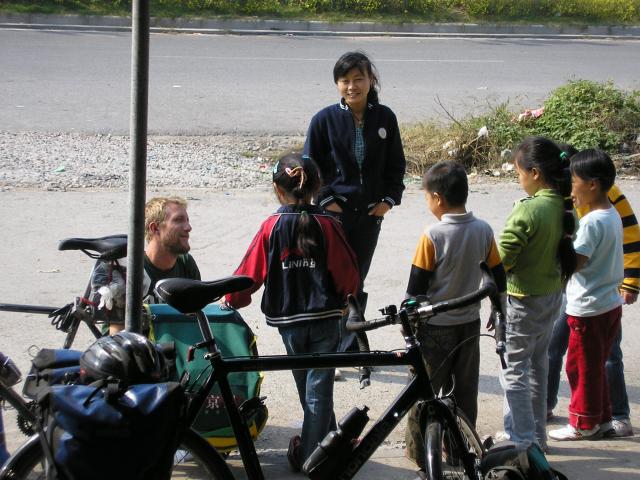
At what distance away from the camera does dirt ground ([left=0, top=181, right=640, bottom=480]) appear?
434cm

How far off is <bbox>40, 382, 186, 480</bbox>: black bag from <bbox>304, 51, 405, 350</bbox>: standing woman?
2.34 meters

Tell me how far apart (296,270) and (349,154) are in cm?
145

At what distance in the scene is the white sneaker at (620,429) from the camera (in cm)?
Result: 453

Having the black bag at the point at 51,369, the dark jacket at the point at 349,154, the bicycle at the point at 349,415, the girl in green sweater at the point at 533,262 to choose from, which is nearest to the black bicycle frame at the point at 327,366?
the bicycle at the point at 349,415

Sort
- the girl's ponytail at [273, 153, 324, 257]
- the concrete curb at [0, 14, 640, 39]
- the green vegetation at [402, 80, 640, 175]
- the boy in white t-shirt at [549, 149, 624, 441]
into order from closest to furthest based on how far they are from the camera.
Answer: the girl's ponytail at [273, 153, 324, 257] → the boy in white t-shirt at [549, 149, 624, 441] → the green vegetation at [402, 80, 640, 175] → the concrete curb at [0, 14, 640, 39]

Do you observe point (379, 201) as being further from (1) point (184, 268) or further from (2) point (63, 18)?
(2) point (63, 18)

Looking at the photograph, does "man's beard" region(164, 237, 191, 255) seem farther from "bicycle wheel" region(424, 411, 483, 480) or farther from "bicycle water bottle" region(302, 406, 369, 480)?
"bicycle wheel" region(424, 411, 483, 480)

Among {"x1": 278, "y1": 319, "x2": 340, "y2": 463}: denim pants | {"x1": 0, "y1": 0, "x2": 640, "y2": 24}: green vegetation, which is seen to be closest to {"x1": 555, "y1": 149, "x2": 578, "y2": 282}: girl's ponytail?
{"x1": 278, "y1": 319, "x2": 340, "y2": 463}: denim pants

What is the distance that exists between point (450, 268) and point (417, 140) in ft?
17.4

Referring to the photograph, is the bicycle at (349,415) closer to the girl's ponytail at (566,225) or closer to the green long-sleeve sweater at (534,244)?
the green long-sleeve sweater at (534,244)

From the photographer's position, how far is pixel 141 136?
11.0 feet

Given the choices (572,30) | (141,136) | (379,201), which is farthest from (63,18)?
(141,136)

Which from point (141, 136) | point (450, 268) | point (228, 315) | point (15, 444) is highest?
point (141, 136)

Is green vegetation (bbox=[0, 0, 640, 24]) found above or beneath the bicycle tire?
above
